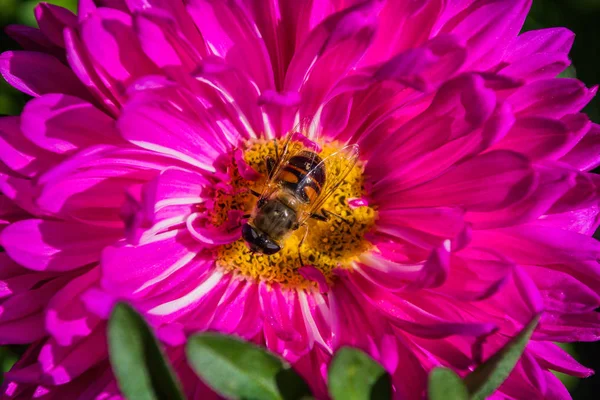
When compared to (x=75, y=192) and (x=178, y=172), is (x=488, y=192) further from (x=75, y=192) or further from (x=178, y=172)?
(x=75, y=192)

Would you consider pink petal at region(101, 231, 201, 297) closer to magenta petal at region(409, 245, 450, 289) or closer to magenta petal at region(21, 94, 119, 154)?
magenta petal at region(21, 94, 119, 154)

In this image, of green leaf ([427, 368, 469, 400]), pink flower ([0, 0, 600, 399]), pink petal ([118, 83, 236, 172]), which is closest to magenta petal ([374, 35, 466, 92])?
pink flower ([0, 0, 600, 399])

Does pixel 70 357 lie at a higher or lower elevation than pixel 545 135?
lower

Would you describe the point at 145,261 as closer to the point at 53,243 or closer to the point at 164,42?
the point at 53,243

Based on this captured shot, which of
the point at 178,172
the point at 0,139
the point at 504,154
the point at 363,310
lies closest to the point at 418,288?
the point at 363,310

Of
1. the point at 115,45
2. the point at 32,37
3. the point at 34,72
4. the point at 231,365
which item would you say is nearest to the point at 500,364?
the point at 231,365
